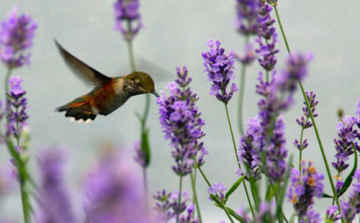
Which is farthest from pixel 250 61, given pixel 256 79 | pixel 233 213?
pixel 233 213

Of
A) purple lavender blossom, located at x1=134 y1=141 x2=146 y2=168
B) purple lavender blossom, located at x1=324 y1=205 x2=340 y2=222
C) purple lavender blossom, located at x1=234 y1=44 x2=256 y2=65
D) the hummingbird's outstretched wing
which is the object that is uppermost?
the hummingbird's outstretched wing

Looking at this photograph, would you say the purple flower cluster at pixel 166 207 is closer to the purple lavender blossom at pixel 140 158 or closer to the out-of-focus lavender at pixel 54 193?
the purple lavender blossom at pixel 140 158

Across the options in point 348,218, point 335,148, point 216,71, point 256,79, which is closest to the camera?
point 256,79

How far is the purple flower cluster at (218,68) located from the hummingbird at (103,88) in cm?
69

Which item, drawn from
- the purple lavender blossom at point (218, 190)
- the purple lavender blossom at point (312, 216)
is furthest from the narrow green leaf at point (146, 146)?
the purple lavender blossom at point (218, 190)

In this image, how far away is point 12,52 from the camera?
1524 millimetres

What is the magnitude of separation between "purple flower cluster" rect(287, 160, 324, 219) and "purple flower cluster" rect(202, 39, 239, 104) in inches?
33.0

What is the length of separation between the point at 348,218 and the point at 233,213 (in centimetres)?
69

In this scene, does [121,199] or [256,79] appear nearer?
[121,199]

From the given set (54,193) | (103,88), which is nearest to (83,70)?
(103,88)

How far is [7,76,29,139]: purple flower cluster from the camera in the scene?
208 cm

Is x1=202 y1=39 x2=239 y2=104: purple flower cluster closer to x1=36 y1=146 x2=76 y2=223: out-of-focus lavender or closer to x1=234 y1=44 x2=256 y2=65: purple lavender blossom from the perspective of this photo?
x1=234 y1=44 x2=256 y2=65: purple lavender blossom

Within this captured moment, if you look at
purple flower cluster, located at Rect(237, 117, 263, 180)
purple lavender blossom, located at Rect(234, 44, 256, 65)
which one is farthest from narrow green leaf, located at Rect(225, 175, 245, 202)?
purple lavender blossom, located at Rect(234, 44, 256, 65)

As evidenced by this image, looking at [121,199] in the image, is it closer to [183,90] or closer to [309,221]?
[183,90]
